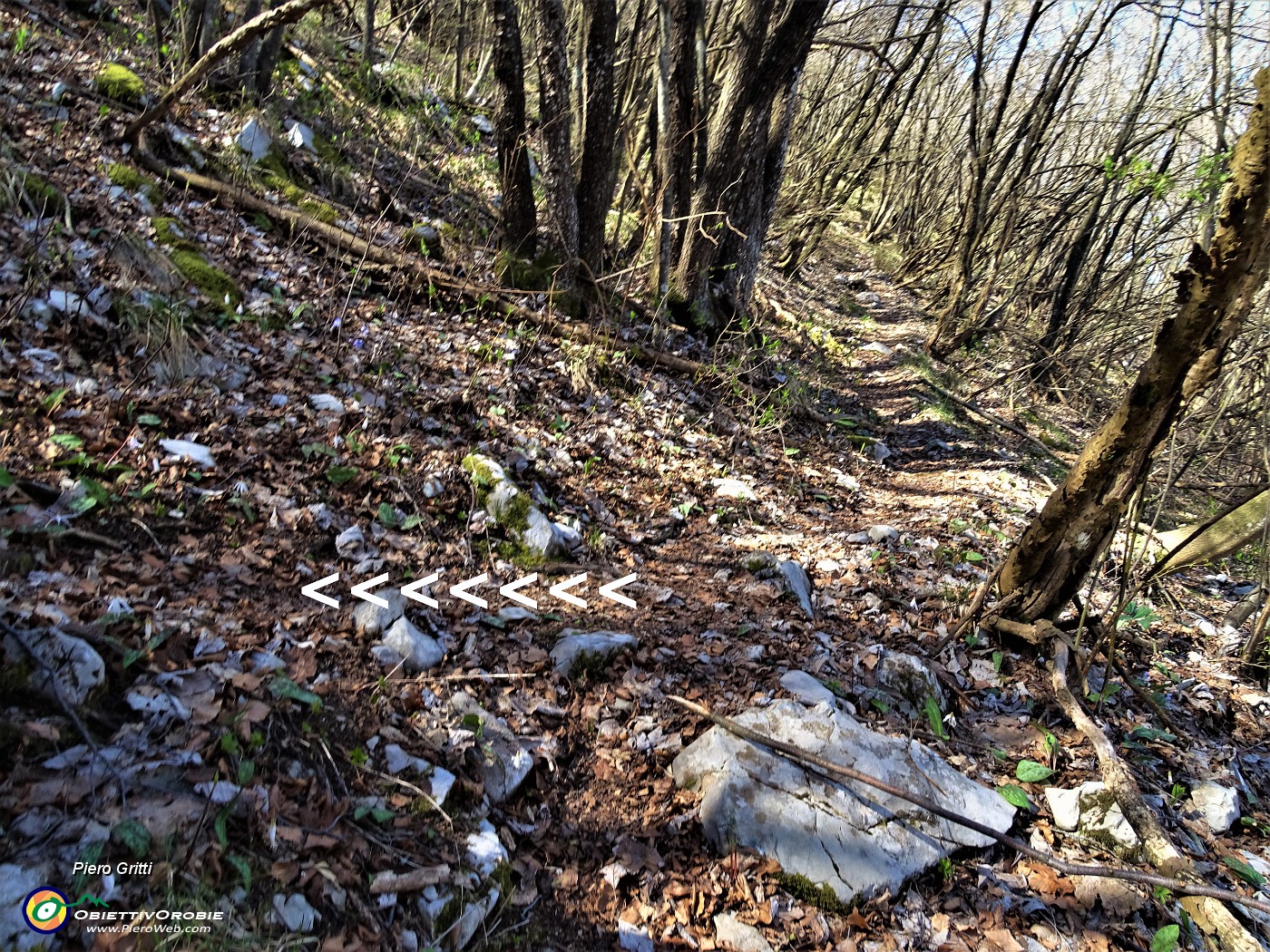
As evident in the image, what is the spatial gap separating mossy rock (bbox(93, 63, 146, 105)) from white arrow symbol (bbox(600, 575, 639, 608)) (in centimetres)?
560

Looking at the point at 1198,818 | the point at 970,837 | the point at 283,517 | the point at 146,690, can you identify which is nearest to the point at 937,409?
the point at 1198,818

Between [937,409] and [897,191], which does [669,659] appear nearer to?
[937,409]

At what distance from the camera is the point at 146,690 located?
7.75 ft

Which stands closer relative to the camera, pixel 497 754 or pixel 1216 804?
pixel 497 754

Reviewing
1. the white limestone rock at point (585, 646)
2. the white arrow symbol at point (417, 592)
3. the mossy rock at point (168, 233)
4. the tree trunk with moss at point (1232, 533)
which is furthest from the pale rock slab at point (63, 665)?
the tree trunk with moss at point (1232, 533)

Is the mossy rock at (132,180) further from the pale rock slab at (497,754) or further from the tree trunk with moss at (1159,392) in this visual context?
the tree trunk with moss at (1159,392)

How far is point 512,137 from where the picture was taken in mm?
6250

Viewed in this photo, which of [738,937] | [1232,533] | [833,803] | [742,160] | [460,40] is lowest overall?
[738,937]

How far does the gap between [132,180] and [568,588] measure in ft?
13.6

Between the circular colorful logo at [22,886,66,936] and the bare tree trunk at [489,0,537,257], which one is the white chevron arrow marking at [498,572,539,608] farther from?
the bare tree trunk at [489,0,537,257]

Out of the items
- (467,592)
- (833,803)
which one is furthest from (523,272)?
(833,803)

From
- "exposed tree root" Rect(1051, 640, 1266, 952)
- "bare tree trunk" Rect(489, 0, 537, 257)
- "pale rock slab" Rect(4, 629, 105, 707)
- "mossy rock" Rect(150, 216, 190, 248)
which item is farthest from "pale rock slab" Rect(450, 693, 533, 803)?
"bare tree trunk" Rect(489, 0, 537, 257)

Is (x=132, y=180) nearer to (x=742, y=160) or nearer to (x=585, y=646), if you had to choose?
(x=585, y=646)

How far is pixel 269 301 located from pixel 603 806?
13.0 feet
